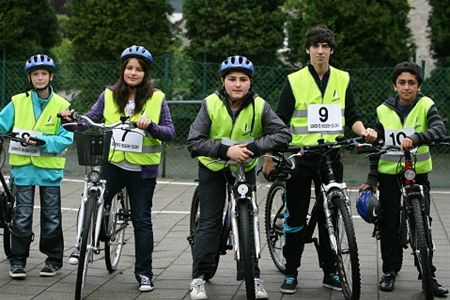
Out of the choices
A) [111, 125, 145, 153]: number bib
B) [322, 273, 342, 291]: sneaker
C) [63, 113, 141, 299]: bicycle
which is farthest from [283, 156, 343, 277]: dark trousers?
[63, 113, 141, 299]: bicycle

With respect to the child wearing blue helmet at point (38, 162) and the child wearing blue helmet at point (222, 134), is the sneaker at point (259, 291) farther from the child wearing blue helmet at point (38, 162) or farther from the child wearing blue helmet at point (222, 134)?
the child wearing blue helmet at point (38, 162)

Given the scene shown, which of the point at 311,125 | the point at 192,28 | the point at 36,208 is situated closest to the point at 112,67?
the point at 192,28

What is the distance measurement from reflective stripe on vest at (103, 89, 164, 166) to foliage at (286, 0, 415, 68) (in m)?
8.10

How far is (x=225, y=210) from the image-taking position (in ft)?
23.5

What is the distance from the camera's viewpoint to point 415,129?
7.23 meters

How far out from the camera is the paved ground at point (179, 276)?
7.09 m

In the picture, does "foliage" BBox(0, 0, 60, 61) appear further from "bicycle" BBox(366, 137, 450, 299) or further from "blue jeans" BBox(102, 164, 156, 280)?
"bicycle" BBox(366, 137, 450, 299)

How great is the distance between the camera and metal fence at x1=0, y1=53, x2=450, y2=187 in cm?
1410

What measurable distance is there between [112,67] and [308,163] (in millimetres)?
8559

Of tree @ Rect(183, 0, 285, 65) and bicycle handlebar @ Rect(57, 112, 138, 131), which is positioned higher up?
tree @ Rect(183, 0, 285, 65)

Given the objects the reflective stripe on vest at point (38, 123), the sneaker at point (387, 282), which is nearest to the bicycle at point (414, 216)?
the sneaker at point (387, 282)

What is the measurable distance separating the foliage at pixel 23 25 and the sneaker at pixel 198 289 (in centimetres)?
1062

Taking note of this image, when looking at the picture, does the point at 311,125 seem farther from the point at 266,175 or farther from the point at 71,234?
the point at 71,234

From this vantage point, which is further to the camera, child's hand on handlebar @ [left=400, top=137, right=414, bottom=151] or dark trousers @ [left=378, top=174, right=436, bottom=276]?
dark trousers @ [left=378, top=174, right=436, bottom=276]
